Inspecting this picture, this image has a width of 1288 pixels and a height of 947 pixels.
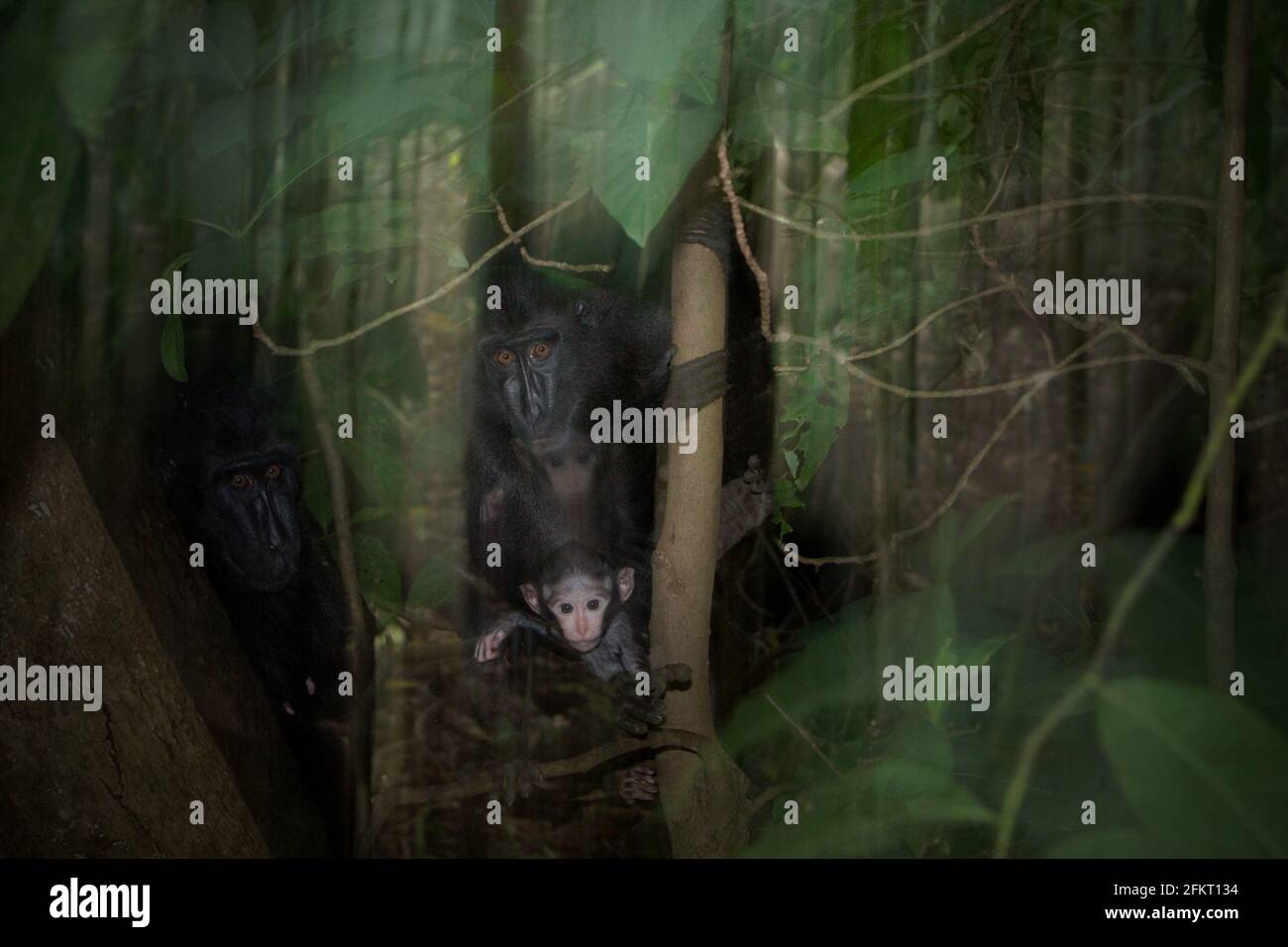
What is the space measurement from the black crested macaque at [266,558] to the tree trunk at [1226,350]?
1.83m

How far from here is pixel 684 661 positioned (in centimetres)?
219

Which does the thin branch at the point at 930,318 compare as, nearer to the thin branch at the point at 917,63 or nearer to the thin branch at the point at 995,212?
the thin branch at the point at 995,212

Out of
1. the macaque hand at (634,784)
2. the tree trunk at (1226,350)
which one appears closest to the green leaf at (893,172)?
the tree trunk at (1226,350)

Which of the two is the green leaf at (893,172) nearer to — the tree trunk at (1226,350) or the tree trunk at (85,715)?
the tree trunk at (1226,350)

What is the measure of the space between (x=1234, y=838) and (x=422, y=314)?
6.50ft

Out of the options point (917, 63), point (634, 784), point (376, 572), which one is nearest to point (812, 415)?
point (917, 63)

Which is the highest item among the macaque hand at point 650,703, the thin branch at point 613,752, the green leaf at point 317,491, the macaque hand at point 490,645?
the green leaf at point 317,491

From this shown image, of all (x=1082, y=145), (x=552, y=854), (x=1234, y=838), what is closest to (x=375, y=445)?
(x=552, y=854)

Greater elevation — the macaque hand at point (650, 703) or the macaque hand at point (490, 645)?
the macaque hand at point (490, 645)

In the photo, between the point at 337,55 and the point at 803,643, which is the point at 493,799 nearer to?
the point at 803,643

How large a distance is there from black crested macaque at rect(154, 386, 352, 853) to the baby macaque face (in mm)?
430

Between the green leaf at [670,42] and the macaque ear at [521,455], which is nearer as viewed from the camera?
the green leaf at [670,42]

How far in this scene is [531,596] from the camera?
2.19 m

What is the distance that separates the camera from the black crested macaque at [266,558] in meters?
2.17
